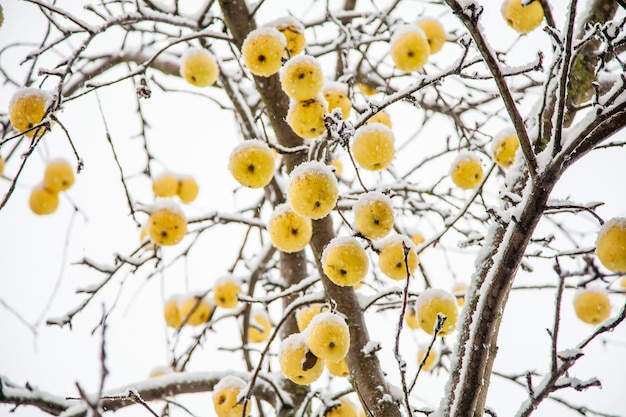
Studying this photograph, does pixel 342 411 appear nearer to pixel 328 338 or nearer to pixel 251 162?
pixel 328 338

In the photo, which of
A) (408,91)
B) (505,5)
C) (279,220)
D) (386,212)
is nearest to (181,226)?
(279,220)

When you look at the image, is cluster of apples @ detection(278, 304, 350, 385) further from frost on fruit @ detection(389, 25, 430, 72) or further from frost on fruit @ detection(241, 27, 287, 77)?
frost on fruit @ detection(389, 25, 430, 72)

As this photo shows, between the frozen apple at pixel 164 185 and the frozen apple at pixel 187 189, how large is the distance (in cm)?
8

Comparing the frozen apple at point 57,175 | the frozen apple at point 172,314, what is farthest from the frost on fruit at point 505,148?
the frozen apple at point 57,175

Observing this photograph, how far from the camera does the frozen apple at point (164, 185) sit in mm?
3855

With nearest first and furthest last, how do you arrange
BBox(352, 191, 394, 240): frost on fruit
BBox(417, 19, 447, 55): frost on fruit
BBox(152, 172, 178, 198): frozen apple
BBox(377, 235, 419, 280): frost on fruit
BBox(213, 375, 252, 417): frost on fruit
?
BBox(352, 191, 394, 240): frost on fruit → BBox(377, 235, 419, 280): frost on fruit → BBox(213, 375, 252, 417): frost on fruit → BBox(417, 19, 447, 55): frost on fruit → BBox(152, 172, 178, 198): frozen apple

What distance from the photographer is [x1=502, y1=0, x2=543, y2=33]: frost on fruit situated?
9.71 ft

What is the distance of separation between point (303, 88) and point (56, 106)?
1.15 meters

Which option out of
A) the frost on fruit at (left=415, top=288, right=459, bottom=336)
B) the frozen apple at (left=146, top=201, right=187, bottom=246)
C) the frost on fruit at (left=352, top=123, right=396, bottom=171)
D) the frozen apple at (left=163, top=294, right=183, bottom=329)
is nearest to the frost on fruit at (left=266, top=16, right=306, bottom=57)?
the frost on fruit at (left=352, top=123, right=396, bottom=171)

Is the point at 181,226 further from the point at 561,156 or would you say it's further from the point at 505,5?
the point at 505,5

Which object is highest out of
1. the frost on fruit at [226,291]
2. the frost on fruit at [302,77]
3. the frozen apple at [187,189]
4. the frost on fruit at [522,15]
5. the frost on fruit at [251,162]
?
the frost on fruit at [522,15]

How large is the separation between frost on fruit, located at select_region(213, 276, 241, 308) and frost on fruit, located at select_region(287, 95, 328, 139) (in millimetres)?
1697

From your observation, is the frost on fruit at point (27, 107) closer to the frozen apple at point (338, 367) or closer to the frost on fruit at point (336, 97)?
the frost on fruit at point (336, 97)

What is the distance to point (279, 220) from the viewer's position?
2.31m
